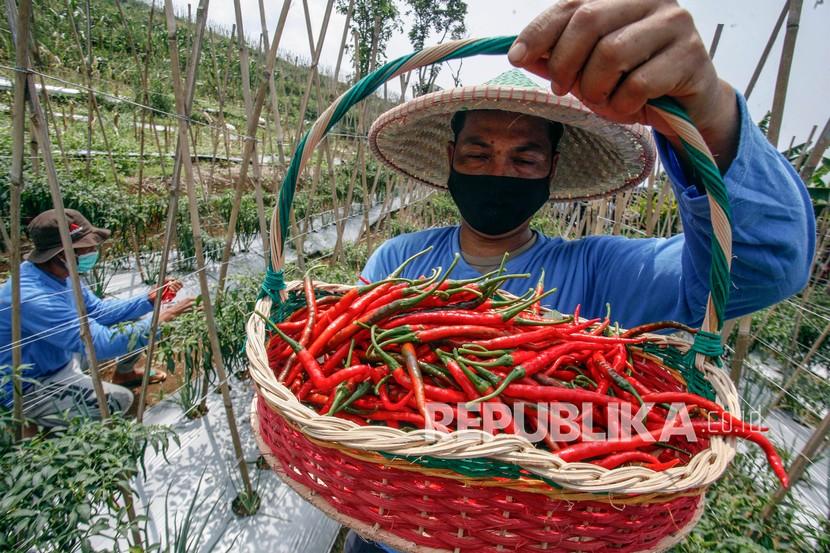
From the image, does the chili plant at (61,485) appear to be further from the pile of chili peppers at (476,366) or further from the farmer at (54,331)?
the farmer at (54,331)

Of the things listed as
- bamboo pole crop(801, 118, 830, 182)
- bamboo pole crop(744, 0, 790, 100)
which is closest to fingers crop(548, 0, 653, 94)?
bamboo pole crop(801, 118, 830, 182)

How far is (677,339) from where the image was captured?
934 millimetres

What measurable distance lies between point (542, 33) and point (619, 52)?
12 centimetres

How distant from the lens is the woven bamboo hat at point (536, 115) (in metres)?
1.09

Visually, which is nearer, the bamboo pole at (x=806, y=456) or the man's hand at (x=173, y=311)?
the bamboo pole at (x=806, y=456)

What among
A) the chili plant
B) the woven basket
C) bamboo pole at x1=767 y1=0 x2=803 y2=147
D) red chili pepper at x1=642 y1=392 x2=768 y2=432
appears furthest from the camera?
bamboo pole at x1=767 y1=0 x2=803 y2=147

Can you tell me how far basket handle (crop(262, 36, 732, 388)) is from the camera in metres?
0.68

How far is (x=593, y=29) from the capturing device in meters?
0.61

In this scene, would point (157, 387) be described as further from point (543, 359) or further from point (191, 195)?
point (543, 359)

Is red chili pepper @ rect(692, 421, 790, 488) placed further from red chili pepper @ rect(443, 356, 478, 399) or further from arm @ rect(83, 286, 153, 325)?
arm @ rect(83, 286, 153, 325)

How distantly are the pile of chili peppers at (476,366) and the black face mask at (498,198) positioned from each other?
324 millimetres

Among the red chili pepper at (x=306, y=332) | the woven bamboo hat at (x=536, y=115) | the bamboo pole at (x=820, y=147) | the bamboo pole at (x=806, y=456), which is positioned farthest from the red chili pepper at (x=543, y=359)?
the bamboo pole at (x=820, y=147)

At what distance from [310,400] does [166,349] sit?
5.69 ft

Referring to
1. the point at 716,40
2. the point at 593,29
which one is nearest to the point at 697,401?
the point at 593,29
